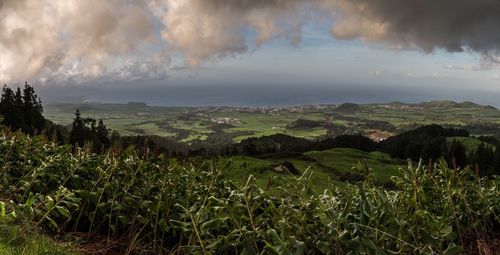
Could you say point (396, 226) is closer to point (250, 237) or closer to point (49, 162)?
point (250, 237)

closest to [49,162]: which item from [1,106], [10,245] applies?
[10,245]

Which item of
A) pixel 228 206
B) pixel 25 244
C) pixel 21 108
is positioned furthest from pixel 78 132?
pixel 228 206

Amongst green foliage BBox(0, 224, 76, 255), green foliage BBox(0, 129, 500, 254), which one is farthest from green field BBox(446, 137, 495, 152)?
green foliage BBox(0, 224, 76, 255)

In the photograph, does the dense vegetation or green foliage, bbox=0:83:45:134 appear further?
green foliage, bbox=0:83:45:134

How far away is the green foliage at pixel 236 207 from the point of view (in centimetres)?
353

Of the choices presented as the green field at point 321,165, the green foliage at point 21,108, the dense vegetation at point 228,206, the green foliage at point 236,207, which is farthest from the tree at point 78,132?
the green foliage at point 236,207

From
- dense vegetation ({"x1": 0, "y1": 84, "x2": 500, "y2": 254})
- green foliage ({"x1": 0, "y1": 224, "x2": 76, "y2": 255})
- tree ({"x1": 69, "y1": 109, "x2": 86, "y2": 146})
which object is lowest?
tree ({"x1": 69, "y1": 109, "x2": 86, "y2": 146})

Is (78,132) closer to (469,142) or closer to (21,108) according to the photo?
(21,108)

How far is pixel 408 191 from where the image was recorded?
430cm

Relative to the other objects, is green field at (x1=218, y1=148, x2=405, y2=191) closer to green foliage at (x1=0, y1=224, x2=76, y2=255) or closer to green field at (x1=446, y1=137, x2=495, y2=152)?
green field at (x1=446, y1=137, x2=495, y2=152)

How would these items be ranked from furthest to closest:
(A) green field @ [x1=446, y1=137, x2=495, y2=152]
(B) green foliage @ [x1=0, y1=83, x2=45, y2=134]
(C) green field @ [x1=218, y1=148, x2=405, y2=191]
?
(A) green field @ [x1=446, y1=137, x2=495, y2=152]
(B) green foliage @ [x1=0, y1=83, x2=45, y2=134]
(C) green field @ [x1=218, y1=148, x2=405, y2=191]

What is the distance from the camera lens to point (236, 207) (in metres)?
4.18

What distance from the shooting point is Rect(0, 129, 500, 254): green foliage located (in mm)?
3529

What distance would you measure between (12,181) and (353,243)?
5261mm
